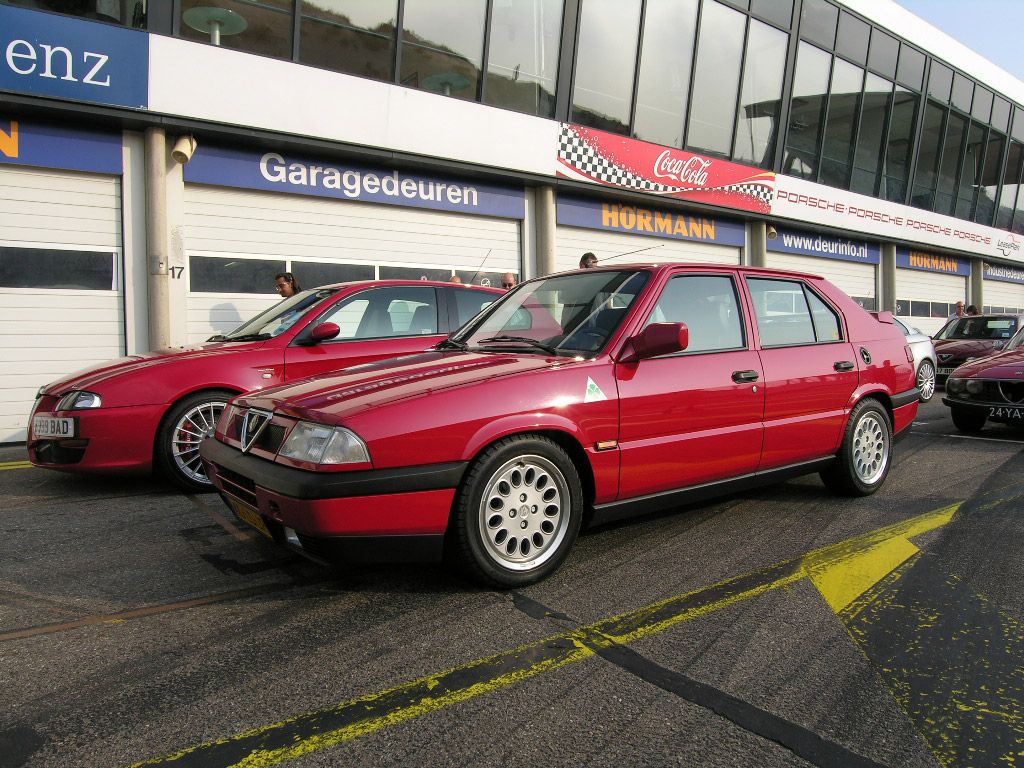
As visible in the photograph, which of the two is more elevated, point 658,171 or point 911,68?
point 911,68

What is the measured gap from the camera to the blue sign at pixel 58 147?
7.92 meters

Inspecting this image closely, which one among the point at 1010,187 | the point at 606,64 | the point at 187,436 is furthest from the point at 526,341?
the point at 1010,187

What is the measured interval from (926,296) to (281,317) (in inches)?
920

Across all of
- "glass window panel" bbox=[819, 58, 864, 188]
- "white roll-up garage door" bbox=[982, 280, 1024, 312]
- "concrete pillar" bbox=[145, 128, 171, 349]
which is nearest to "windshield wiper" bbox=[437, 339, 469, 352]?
"concrete pillar" bbox=[145, 128, 171, 349]

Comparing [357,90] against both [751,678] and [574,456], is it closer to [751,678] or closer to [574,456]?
[574,456]

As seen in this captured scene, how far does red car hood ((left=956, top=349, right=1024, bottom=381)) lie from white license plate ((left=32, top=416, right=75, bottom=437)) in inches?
320

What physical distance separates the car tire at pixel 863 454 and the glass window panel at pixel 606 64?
9668mm

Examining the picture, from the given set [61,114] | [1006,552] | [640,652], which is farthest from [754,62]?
[640,652]

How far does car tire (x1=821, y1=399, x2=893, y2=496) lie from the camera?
4.32 metres

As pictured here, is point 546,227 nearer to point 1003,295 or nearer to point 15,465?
point 15,465

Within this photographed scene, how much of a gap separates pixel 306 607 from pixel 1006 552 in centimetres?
337

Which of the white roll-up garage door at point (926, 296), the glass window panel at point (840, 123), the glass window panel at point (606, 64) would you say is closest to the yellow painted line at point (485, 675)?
the glass window panel at point (606, 64)

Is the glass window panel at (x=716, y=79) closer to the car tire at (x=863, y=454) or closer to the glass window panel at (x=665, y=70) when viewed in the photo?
the glass window panel at (x=665, y=70)

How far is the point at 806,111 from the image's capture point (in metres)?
17.1
